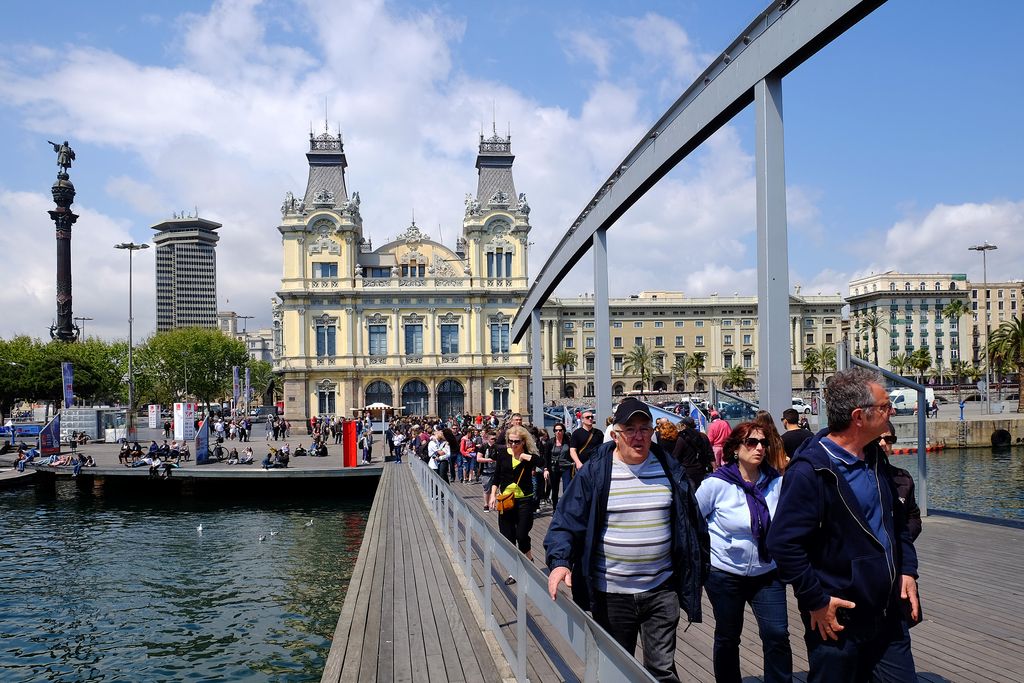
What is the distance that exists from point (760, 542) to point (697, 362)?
297 ft

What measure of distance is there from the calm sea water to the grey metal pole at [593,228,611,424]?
614 cm

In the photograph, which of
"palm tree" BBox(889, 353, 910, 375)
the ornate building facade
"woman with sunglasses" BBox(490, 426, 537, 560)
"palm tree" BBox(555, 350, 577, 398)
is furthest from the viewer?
"palm tree" BBox(889, 353, 910, 375)

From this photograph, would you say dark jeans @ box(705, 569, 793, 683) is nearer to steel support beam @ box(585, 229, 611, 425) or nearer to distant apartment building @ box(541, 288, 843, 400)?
steel support beam @ box(585, 229, 611, 425)

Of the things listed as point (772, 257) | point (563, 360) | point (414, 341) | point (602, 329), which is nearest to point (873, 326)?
point (563, 360)

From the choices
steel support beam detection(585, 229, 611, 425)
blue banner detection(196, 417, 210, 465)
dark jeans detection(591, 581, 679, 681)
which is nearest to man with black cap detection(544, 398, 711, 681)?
dark jeans detection(591, 581, 679, 681)

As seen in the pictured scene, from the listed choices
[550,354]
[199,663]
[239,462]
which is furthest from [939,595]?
[550,354]

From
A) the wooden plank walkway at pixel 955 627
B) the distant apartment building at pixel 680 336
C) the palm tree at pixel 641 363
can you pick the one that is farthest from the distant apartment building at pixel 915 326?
the wooden plank walkway at pixel 955 627

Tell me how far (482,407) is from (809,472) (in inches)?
2291

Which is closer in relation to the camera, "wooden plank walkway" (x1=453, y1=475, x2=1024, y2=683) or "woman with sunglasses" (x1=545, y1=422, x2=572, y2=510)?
"wooden plank walkway" (x1=453, y1=475, x2=1024, y2=683)

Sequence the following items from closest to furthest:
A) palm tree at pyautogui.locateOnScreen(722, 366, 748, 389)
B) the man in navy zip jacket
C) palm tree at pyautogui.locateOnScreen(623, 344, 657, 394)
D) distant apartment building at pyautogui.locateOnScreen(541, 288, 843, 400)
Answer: the man in navy zip jacket < palm tree at pyautogui.locateOnScreen(722, 366, 748, 389) < palm tree at pyautogui.locateOnScreen(623, 344, 657, 394) < distant apartment building at pyautogui.locateOnScreen(541, 288, 843, 400)

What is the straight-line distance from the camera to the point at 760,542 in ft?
14.6

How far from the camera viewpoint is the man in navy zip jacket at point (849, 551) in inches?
129

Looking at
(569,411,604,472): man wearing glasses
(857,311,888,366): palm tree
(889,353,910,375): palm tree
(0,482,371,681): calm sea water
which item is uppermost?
(857,311,888,366): palm tree

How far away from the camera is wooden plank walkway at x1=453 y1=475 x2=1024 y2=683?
5.54 m
